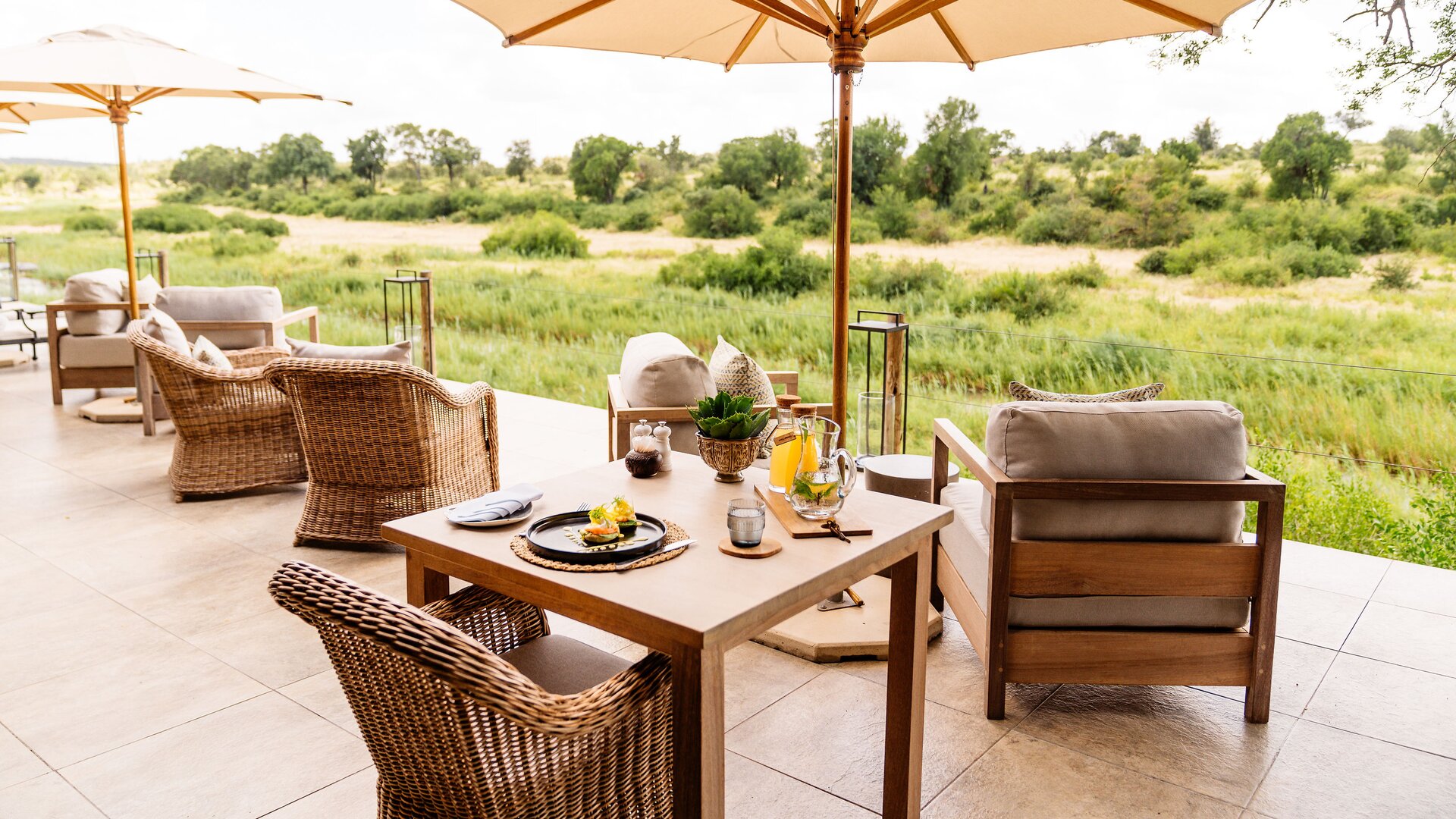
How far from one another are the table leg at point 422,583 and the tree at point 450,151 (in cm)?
1250

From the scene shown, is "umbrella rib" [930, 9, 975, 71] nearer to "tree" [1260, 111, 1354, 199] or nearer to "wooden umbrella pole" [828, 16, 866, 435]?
"wooden umbrella pole" [828, 16, 866, 435]

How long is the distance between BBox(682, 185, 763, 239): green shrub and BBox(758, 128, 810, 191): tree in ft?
1.49

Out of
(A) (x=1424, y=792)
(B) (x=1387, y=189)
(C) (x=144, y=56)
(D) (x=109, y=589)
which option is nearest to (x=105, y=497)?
(D) (x=109, y=589)

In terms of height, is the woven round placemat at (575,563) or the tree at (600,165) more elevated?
the tree at (600,165)

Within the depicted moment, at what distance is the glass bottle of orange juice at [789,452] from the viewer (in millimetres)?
2098

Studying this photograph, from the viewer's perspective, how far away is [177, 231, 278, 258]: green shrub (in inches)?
572

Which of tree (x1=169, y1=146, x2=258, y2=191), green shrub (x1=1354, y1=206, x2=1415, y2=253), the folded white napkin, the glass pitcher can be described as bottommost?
the folded white napkin

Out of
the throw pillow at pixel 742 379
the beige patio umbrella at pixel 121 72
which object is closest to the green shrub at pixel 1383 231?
the throw pillow at pixel 742 379

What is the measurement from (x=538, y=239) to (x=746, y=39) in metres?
9.47

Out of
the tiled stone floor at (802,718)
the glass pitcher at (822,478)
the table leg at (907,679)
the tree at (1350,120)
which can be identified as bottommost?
the tiled stone floor at (802,718)

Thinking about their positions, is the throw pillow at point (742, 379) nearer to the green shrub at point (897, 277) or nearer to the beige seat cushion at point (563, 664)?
the beige seat cushion at point (563, 664)

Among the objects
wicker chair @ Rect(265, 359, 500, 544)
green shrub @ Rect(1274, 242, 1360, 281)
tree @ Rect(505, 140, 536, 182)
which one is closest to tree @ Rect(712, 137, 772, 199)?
tree @ Rect(505, 140, 536, 182)

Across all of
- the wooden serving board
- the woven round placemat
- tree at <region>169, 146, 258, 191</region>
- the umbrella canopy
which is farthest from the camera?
tree at <region>169, 146, 258, 191</region>

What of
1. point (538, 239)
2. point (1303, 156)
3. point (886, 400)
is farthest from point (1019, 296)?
point (886, 400)
